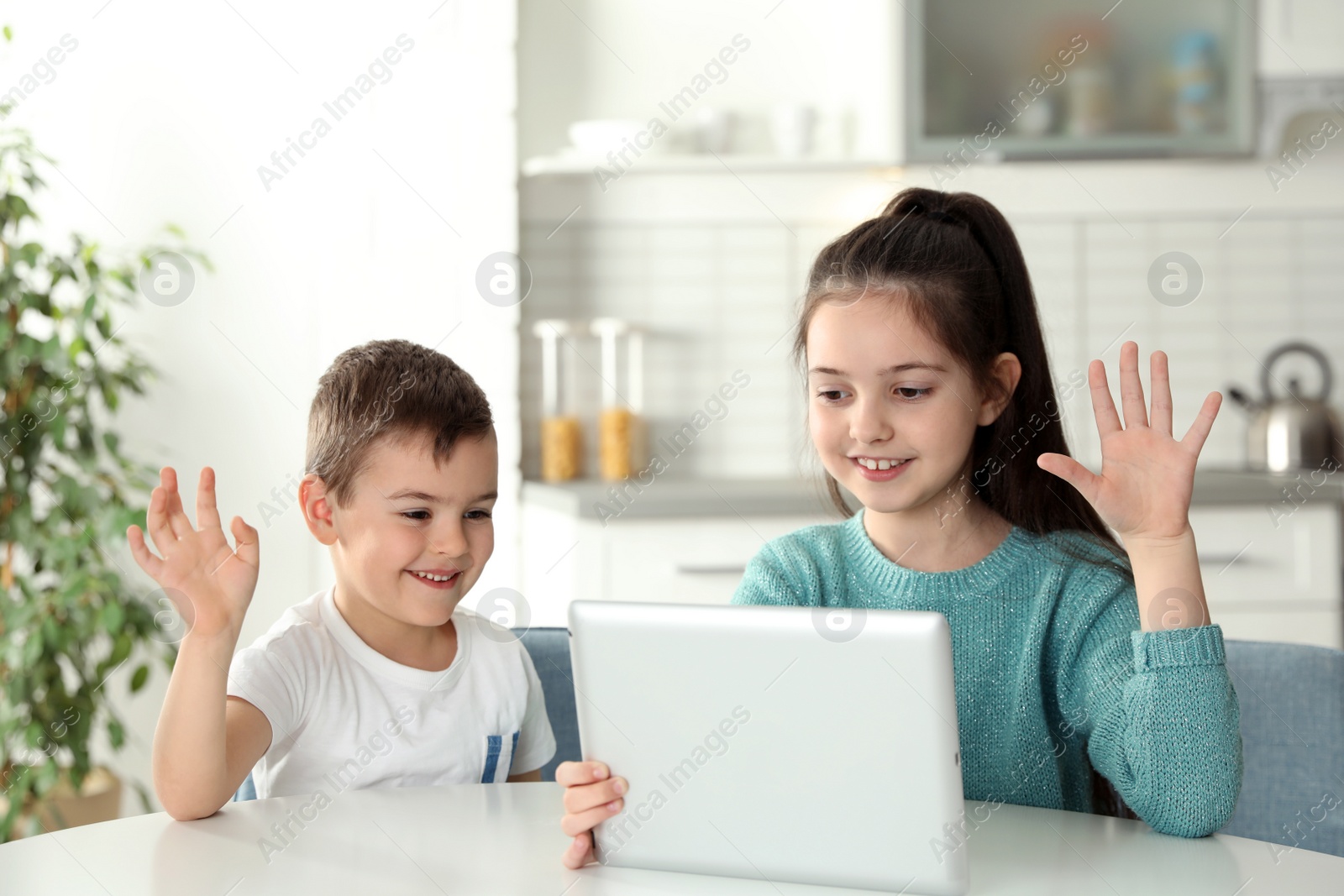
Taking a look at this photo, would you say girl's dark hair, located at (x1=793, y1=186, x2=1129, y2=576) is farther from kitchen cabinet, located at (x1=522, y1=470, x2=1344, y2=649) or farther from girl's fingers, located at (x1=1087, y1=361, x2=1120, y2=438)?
kitchen cabinet, located at (x1=522, y1=470, x2=1344, y2=649)

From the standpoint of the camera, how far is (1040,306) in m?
3.00

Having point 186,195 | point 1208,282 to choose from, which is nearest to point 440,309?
point 186,195

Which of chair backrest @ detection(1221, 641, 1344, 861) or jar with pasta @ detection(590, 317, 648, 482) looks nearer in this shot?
chair backrest @ detection(1221, 641, 1344, 861)

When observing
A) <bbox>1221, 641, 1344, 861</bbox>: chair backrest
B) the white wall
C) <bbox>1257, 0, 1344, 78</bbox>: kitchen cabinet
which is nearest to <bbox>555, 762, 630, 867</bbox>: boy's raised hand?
<bbox>1221, 641, 1344, 861</bbox>: chair backrest

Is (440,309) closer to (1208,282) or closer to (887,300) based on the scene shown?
(887,300)

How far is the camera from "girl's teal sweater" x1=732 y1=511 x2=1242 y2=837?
1.16m

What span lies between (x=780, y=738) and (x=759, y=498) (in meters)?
1.70

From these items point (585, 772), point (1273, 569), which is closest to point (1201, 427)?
point (585, 772)

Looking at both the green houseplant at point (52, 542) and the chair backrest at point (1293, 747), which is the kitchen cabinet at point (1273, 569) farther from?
the green houseplant at point (52, 542)

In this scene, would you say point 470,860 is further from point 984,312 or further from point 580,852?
point 984,312

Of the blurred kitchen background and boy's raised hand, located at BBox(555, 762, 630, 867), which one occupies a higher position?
the blurred kitchen background

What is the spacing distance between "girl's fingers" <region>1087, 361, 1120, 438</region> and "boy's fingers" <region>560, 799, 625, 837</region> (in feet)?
1.52

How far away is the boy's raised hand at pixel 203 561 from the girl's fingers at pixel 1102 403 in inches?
26.2

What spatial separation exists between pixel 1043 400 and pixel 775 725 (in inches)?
25.9
